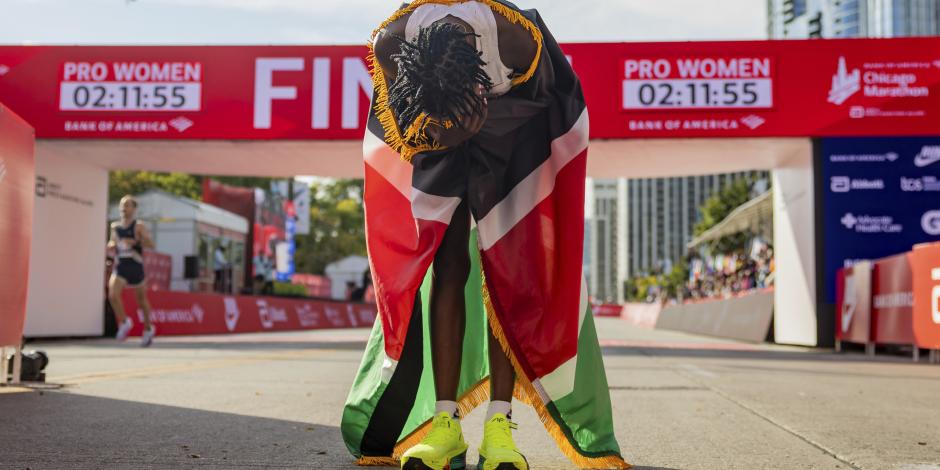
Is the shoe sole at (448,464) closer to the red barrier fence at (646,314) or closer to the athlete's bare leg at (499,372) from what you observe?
the athlete's bare leg at (499,372)

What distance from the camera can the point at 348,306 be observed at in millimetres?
32844

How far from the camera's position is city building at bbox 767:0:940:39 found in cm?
10862

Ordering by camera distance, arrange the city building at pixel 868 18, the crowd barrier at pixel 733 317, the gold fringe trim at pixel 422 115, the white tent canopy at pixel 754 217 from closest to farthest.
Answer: the gold fringe trim at pixel 422 115 → the crowd barrier at pixel 733 317 → the white tent canopy at pixel 754 217 → the city building at pixel 868 18

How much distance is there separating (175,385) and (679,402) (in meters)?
3.24

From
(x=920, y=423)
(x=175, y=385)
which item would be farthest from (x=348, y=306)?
(x=920, y=423)

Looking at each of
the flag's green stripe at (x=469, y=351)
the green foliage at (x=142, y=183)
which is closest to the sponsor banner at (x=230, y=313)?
the flag's green stripe at (x=469, y=351)

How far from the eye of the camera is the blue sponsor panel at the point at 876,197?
13.3m

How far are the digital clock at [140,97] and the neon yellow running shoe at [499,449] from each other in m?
12.1

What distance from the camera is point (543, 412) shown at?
10.1 ft

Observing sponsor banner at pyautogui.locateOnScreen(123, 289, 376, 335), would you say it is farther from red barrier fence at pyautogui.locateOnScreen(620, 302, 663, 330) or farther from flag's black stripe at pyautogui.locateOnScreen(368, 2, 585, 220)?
flag's black stripe at pyautogui.locateOnScreen(368, 2, 585, 220)

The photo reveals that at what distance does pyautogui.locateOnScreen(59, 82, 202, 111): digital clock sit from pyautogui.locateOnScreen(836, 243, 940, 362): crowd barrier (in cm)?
971

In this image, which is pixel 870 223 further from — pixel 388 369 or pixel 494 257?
pixel 388 369

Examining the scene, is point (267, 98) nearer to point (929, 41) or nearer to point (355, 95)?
point (355, 95)

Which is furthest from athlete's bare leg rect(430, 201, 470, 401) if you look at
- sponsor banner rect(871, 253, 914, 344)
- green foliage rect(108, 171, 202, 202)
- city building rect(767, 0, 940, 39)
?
city building rect(767, 0, 940, 39)
